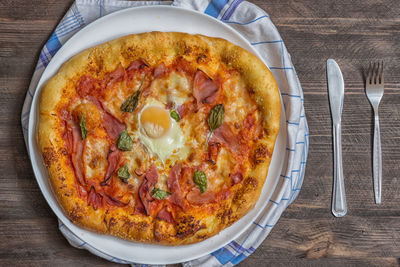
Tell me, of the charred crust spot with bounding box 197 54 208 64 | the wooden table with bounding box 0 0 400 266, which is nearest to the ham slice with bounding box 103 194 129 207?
the wooden table with bounding box 0 0 400 266

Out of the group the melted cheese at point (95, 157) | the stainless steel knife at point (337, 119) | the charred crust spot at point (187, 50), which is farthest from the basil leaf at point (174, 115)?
the stainless steel knife at point (337, 119)

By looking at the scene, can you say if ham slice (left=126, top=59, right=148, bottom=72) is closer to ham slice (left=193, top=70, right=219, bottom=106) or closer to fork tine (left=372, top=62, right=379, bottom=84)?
ham slice (left=193, top=70, right=219, bottom=106)

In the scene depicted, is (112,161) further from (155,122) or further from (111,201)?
(155,122)

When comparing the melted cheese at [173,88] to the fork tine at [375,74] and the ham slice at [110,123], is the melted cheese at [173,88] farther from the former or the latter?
the fork tine at [375,74]

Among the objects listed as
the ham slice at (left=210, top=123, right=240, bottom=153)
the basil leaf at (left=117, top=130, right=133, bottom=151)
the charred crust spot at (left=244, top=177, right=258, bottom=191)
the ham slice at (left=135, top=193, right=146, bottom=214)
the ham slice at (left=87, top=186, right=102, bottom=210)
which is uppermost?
the ham slice at (left=210, top=123, right=240, bottom=153)

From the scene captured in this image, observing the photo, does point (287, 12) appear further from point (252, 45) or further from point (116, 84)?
point (116, 84)

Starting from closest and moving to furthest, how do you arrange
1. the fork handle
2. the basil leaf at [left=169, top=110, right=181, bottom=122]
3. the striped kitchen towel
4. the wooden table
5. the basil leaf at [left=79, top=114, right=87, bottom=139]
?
the basil leaf at [left=79, top=114, right=87, bottom=139], the basil leaf at [left=169, top=110, right=181, bottom=122], the striped kitchen towel, the wooden table, the fork handle

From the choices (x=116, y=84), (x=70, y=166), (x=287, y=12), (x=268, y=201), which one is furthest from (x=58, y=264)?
(x=287, y=12)
